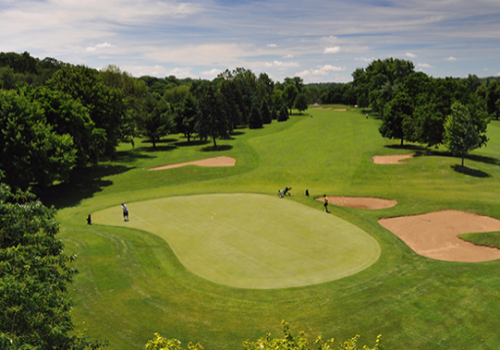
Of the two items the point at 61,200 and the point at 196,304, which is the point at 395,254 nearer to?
the point at 196,304

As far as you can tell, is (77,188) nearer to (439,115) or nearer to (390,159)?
(390,159)

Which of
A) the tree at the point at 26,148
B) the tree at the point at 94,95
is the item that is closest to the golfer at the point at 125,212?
the tree at the point at 26,148

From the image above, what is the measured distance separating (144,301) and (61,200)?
32.9 meters

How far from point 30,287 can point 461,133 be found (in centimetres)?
5860

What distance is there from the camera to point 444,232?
32781mm

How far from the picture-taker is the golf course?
59.0 ft

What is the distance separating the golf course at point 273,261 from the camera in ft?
59.0

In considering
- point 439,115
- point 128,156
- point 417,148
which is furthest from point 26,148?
point 417,148

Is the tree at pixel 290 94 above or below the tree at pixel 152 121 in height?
above

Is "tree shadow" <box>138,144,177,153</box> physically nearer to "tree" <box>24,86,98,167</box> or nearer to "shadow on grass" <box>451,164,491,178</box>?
"tree" <box>24,86,98,167</box>

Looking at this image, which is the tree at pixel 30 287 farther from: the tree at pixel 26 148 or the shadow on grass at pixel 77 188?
the shadow on grass at pixel 77 188

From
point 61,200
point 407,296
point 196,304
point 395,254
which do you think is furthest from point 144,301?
point 61,200

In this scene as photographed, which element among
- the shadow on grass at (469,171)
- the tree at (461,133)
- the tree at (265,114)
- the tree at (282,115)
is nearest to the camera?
the shadow on grass at (469,171)

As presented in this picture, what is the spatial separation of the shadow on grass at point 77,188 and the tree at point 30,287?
34.3 m
